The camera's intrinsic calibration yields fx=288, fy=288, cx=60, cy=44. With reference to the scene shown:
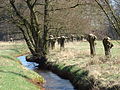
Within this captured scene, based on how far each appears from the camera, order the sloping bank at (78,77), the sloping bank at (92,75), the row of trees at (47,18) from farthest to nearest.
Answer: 1. the row of trees at (47,18)
2. the sloping bank at (78,77)
3. the sloping bank at (92,75)

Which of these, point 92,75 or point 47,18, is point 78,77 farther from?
point 47,18

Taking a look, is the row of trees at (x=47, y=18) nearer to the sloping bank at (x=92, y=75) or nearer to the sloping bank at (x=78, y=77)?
the sloping bank at (x=78, y=77)

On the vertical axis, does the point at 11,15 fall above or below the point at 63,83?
above

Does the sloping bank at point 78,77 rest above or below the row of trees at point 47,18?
below

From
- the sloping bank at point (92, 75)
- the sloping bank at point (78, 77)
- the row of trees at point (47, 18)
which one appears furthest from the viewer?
the row of trees at point (47, 18)

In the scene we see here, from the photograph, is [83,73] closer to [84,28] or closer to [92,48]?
[92,48]

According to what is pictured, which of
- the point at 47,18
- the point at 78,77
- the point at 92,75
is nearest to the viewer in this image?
the point at 92,75

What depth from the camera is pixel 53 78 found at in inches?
892

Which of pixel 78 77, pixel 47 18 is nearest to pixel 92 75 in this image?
pixel 78 77

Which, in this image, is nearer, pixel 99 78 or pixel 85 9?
pixel 99 78

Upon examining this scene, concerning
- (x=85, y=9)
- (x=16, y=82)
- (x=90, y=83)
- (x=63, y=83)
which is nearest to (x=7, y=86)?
(x=16, y=82)

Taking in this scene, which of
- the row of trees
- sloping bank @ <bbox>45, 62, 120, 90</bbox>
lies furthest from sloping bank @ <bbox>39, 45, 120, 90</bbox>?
the row of trees

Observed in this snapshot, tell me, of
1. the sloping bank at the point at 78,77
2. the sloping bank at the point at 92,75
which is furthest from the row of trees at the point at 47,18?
the sloping bank at the point at 92,75

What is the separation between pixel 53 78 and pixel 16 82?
6.53 metres
